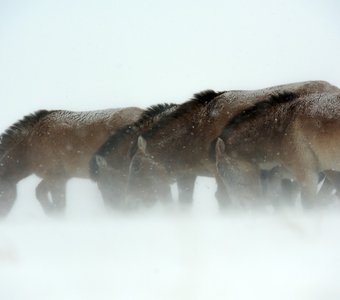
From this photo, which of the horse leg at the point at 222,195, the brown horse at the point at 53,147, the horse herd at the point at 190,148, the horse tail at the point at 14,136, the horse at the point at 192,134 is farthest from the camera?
the horse tail at the point at 14,136

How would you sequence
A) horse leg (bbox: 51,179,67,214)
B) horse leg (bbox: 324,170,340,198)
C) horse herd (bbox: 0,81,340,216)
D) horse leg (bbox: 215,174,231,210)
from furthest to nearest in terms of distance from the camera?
1. horse leg (bbox: 51,179,67,214)
2. horse leg (bbox: 215,174,231,210)
3. horse leg (bbox: 324,170,340,198)
4. horse herd (bbox: 0,81,340,216)

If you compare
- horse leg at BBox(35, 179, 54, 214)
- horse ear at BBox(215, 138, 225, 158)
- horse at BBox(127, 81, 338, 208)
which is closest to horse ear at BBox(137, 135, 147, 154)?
horse at BBox(127, 81, 338, 208)

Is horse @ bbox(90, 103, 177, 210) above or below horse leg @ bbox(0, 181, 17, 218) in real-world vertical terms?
above

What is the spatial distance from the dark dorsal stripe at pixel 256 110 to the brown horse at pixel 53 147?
1.39 metres

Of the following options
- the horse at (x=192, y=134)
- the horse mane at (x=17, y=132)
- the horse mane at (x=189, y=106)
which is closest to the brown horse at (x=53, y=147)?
the horse mane at (x=17, y=132)

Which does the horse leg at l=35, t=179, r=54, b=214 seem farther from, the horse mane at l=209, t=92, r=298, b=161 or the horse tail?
the horse mane at l=209, t=92, r=298, b=161

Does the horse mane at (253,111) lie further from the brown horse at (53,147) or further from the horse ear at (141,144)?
the brown horse at (53,147)

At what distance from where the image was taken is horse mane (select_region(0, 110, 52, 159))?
26.7 ft

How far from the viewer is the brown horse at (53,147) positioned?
7.78 meters

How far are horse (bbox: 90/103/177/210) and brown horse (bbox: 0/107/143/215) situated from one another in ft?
0.65

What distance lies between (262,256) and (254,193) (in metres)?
1.56

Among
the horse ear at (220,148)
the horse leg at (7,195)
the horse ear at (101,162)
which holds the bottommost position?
the horse leg at (7,195)

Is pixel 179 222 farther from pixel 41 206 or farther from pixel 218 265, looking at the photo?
pixel 41 206

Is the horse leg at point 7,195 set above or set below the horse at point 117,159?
below
